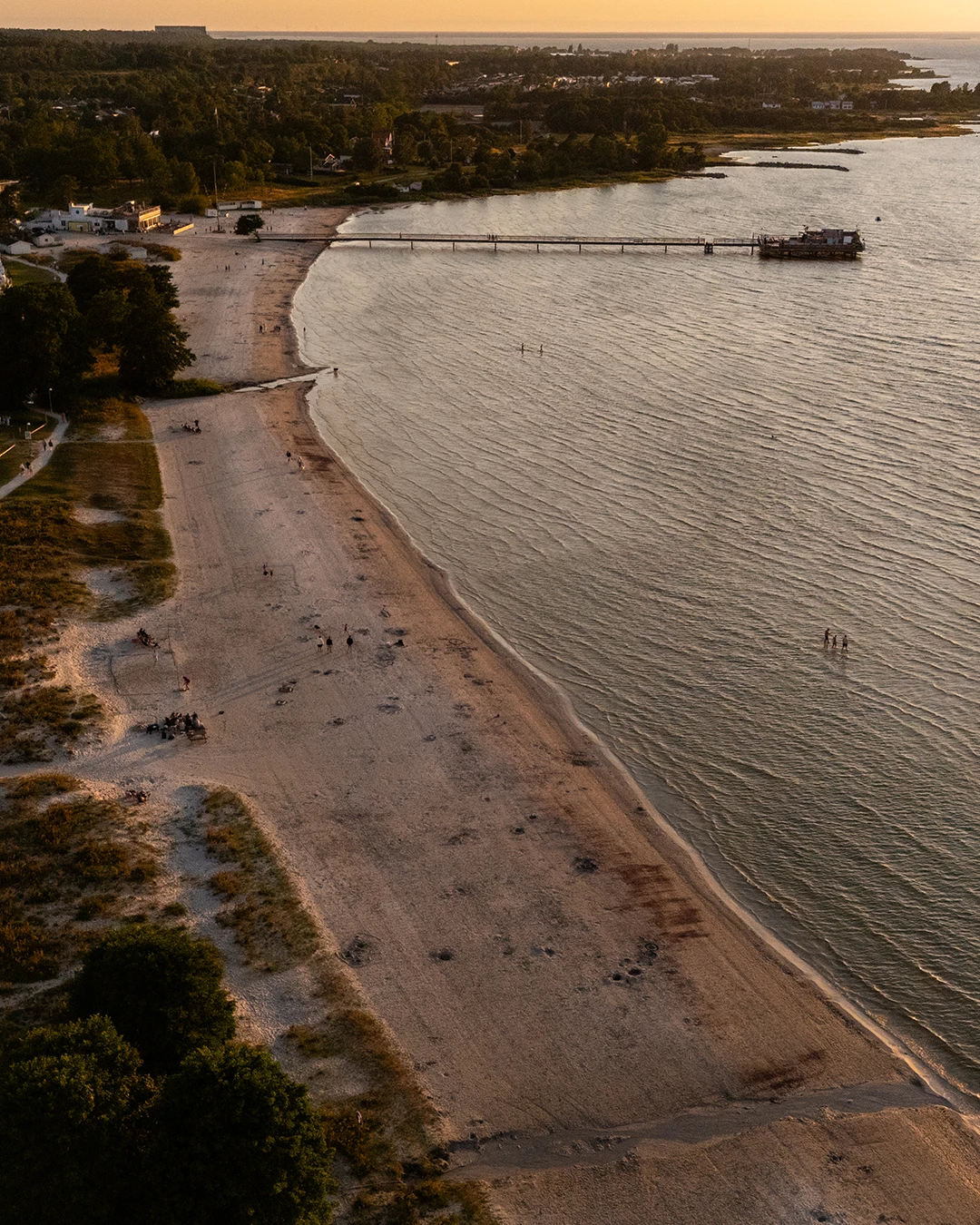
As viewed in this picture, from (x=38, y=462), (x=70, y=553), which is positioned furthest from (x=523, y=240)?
(x=70, y=553)

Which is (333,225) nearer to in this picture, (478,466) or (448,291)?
(448,291)

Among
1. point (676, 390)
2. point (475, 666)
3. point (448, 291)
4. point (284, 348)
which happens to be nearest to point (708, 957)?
point (475, 666)

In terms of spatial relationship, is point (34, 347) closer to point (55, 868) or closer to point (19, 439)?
point (19, 439)

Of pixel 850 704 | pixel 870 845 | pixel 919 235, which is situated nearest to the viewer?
pixel 870 845

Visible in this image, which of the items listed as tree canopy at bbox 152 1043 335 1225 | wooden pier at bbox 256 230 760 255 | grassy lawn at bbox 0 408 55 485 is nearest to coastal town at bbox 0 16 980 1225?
tree canopy at bbox 152 1043 335 1225

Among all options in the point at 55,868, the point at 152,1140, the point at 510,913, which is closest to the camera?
the point at 152,1140

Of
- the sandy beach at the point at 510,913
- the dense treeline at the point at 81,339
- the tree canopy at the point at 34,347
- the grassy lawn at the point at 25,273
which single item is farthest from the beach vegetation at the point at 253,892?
the grassy lawn at the point at 25,273
